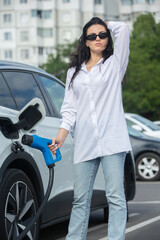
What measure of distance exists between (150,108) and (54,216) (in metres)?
55.1

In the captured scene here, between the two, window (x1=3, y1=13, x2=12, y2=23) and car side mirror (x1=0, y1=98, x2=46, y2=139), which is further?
window (x1=3, y1=13, x2=12, y2=23)

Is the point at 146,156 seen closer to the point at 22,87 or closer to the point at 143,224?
the point at 143,224

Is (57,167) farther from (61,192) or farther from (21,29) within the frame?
(21,29)

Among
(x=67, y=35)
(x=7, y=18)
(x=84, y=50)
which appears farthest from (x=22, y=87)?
(x=7, y=18)

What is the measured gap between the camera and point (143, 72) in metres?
59.1

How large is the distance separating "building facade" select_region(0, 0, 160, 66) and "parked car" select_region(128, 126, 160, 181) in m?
72.6

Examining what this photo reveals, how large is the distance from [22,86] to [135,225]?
235 centimetres

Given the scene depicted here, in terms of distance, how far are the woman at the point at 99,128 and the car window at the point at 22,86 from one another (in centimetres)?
112

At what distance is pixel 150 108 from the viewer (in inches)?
2398

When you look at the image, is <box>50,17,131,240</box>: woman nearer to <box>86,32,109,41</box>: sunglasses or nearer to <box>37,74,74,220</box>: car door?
<box>86,32,109,41</box>: sunglasses

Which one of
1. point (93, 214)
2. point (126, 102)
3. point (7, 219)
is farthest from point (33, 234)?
point (126, 102)

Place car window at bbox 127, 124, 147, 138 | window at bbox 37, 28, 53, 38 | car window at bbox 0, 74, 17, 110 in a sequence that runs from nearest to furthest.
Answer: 1. car window at bbox 0, 74, 17, 110
2. car window at bbox 127, 124, 147, 138
3. window at bbox 37, 28, 53, 38

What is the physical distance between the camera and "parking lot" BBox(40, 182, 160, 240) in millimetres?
6977

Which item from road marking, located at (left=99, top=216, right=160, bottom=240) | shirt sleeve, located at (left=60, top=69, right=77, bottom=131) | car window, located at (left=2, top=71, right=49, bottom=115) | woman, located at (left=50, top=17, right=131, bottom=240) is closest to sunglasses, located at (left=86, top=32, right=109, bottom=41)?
woman, located at (left=50, top=17, right=131, bottom=240)
